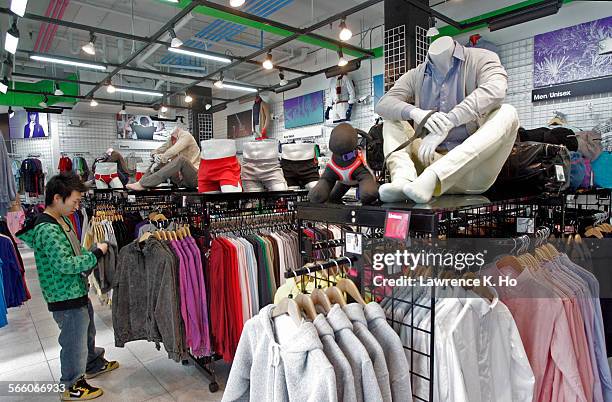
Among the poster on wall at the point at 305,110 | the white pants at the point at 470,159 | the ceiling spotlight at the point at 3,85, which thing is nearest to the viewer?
the white pants at the point at 470,159

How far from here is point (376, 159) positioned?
1814 millimetres

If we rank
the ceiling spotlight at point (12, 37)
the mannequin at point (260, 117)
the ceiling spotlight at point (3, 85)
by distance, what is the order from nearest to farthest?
the ceiling spotlight at point (12, 37), the ceiling spotlight at point (3, 85), the mannequin at point (260, 117)

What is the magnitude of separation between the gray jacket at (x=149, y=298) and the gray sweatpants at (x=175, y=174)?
129cm

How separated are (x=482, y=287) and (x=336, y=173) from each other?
67 centimetres

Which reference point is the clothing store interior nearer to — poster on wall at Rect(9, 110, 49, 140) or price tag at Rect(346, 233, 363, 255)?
price tag at Rect(346, 233, 363, 255)

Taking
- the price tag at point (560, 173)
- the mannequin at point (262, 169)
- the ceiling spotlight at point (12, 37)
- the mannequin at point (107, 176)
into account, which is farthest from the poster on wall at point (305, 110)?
the price tag at point (560, 173)

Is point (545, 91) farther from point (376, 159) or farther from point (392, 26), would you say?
point (376, 159)

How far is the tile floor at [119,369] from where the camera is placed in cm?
277

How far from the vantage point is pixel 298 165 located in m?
3.64

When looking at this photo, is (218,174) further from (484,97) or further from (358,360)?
(358,360)

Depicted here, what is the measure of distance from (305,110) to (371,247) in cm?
791

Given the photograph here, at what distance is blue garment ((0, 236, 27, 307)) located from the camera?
3.66 m

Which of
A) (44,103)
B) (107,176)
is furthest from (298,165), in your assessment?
(44,103)

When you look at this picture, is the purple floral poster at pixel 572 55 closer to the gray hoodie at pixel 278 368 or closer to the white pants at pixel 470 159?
the white pants at pixel 470 159
